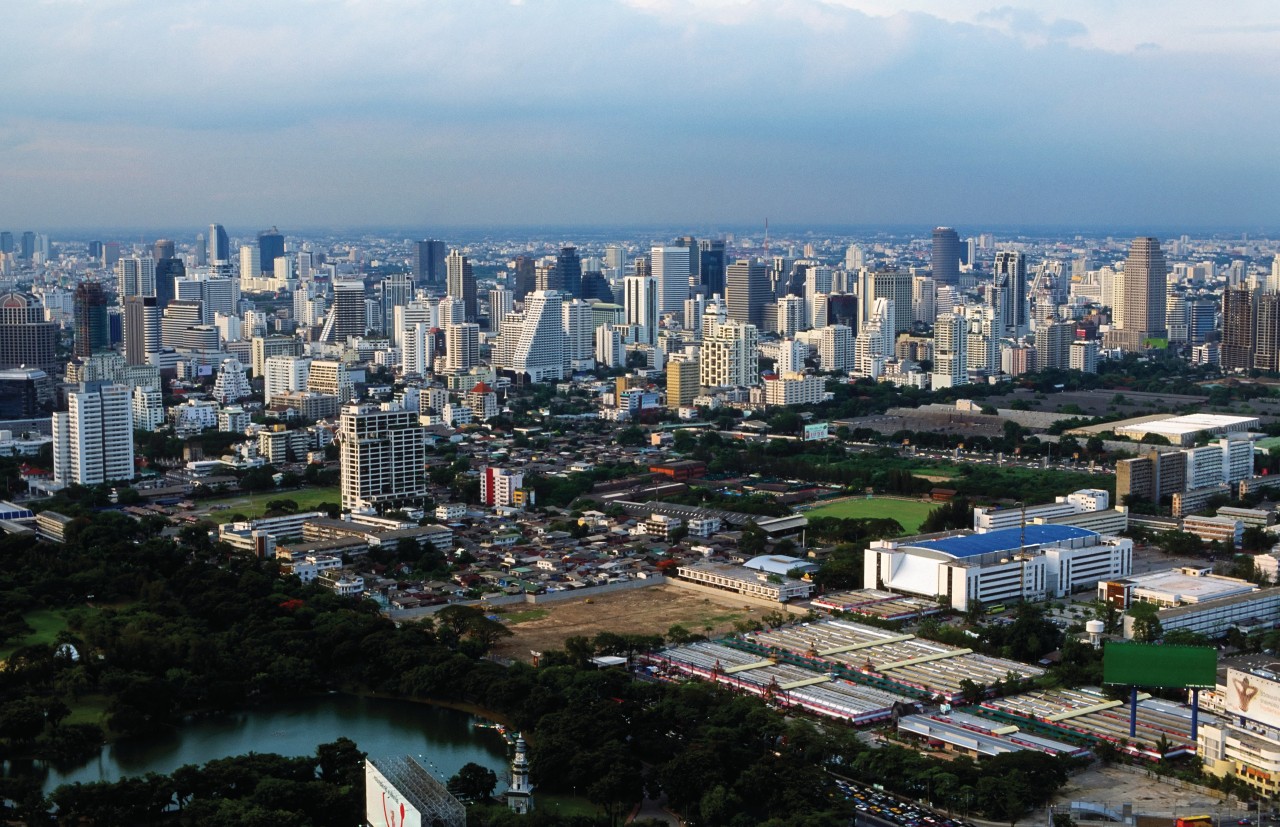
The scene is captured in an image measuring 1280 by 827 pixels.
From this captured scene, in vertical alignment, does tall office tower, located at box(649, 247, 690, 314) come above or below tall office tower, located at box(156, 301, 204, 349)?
above

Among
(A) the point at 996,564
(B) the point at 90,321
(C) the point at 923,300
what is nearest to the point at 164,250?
(B) the point at 90,321

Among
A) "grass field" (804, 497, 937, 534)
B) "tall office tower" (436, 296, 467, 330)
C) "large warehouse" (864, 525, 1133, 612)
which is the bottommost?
"grass field" (804, 497, 937, 534)

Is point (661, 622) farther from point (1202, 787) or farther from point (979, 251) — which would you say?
point (979, 251)

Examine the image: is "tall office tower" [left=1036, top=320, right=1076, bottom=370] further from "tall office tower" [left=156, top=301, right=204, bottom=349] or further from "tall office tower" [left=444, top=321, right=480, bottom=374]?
"tall office tower" [left=156, top=301, right=204, bottom=349]

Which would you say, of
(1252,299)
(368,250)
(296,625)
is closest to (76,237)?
(368,250)

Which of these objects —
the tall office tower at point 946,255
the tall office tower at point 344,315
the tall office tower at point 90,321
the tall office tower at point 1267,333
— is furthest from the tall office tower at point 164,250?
the tall office tower at point 1267,333

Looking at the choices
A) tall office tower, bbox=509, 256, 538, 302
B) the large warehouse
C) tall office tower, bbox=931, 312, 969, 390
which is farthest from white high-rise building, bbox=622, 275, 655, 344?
the large warehouse

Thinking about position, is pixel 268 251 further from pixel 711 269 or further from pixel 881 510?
pixel 881 510
